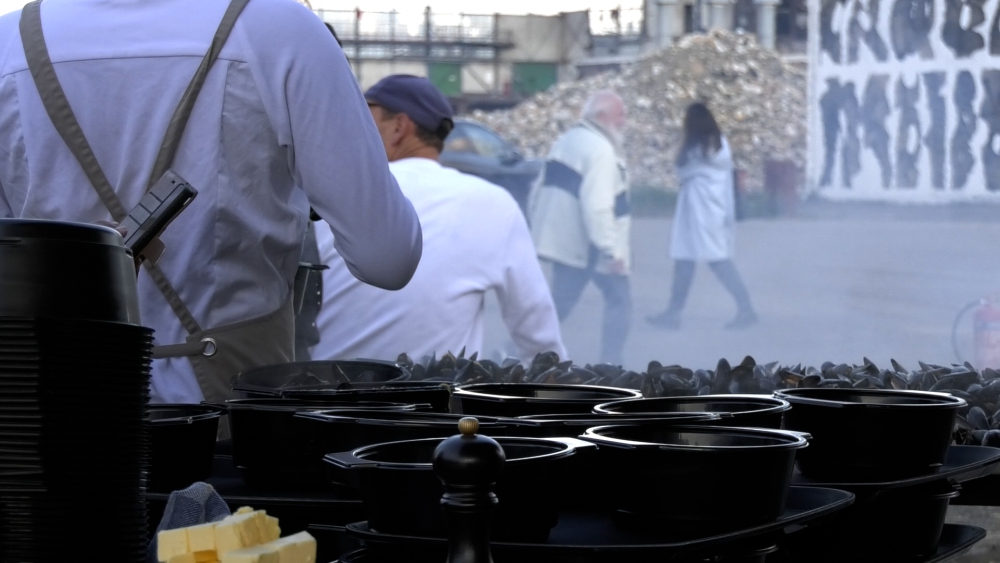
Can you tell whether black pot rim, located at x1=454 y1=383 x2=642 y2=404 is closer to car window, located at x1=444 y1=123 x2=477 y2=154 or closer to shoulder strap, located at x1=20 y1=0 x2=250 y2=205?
shoulder strap, located at x1=20 y1=0 x2=250 y2=205

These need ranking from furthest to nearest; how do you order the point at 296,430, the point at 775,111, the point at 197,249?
the point at 775,111
the point at 197,249
the point at 296,430

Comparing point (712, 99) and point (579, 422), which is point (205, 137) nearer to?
point (579, 422)

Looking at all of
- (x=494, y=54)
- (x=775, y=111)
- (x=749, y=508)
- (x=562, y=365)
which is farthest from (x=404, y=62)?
(x=749, y=508)

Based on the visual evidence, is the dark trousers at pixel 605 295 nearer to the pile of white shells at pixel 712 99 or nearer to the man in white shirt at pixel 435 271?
the man in white shirt at pixel 435 271

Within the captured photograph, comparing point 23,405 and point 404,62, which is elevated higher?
point 404,62

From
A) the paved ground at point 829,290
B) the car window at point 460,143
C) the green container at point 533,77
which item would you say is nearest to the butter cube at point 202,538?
the paved ground at point 829,290

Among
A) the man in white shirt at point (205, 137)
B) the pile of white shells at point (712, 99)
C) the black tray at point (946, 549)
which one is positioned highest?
the pile of white shells at point (712, 99)

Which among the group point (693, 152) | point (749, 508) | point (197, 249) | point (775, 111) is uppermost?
point (775, 111)

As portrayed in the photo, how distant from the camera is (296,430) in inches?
39.8

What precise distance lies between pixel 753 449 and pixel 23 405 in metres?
0.44

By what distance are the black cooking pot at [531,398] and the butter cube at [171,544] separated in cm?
40

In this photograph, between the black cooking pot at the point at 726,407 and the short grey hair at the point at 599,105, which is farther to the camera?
the short grey hair at the point at 599,105

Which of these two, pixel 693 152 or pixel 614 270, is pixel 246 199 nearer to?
pixel 614 270

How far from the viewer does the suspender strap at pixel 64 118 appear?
1.53m
